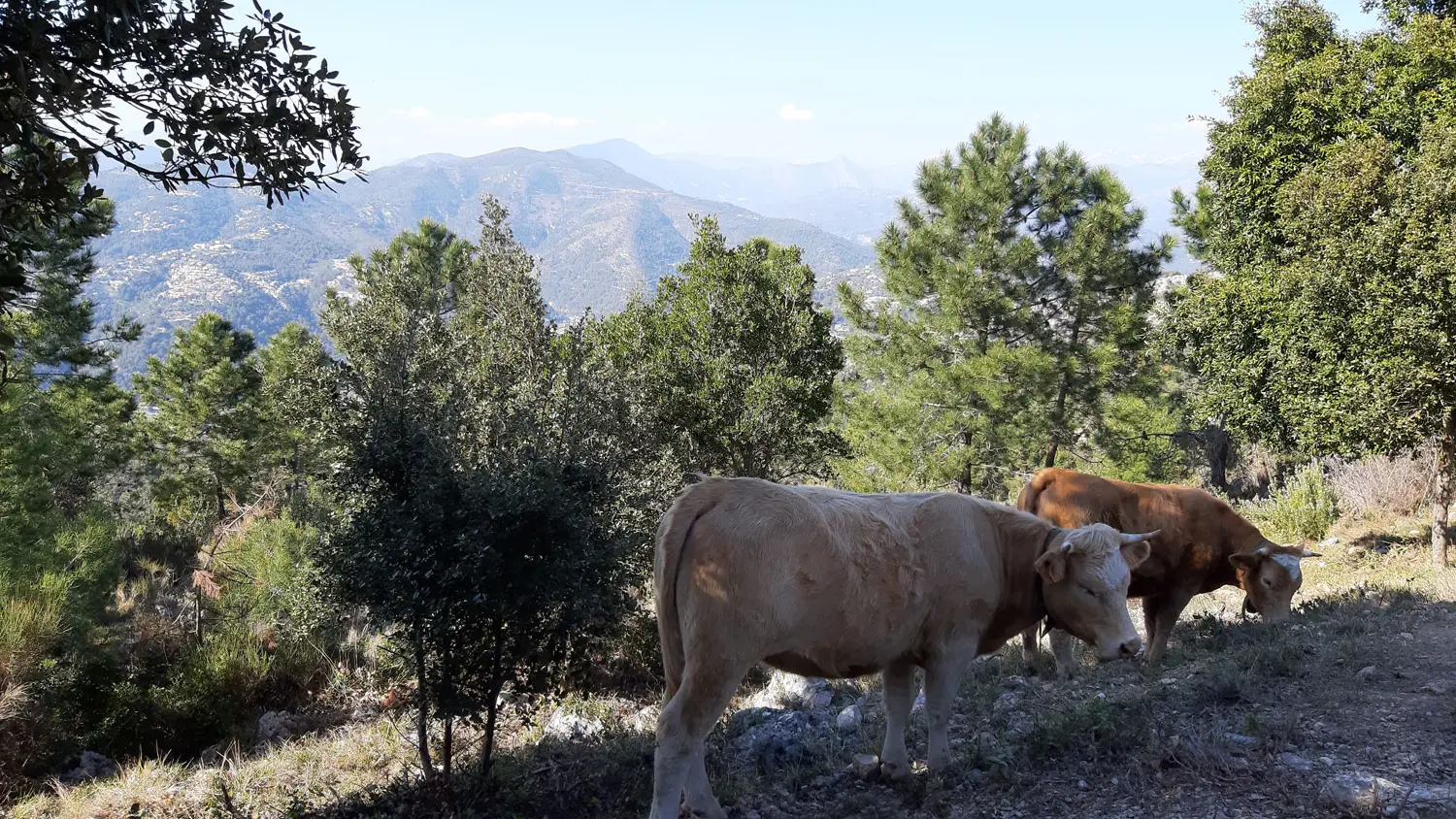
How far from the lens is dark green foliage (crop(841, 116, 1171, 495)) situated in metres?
25.2

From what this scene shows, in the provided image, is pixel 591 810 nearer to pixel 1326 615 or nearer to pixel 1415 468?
pixel 1326 615

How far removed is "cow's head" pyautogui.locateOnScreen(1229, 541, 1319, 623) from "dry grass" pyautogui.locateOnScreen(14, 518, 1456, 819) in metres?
0.32

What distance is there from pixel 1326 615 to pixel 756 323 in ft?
40.6

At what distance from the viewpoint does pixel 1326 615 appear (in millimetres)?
10242

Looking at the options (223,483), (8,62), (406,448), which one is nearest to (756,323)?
(406,448)

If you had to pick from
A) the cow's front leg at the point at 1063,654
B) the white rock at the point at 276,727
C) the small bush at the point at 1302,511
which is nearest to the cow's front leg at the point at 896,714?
the cow's front leg at the point at 1063,654

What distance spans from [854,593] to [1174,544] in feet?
20.7

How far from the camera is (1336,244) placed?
44.4ft

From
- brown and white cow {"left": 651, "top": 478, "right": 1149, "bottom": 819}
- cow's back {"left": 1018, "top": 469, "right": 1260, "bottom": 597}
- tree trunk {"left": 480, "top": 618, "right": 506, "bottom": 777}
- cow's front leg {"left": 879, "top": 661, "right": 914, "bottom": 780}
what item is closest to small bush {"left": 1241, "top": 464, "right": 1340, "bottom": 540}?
cow's back {"left": 1018, "top": 469, "right": 1260, "bottom": 597}

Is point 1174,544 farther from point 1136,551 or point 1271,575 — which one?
point 1136,551

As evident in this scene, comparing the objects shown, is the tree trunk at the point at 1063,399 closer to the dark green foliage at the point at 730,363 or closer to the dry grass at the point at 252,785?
the dark green foliage at the point at 730,363

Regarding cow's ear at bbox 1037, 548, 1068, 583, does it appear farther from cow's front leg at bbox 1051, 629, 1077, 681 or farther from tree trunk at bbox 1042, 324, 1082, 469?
tree trunk at bbox 1042, 324, 1082, 469

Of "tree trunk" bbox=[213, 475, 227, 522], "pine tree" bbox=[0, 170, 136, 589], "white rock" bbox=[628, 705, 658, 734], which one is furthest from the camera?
"tree trunk" bbox=[213, 475, 227, 522]

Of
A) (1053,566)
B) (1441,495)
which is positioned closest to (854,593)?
(1053,566)
